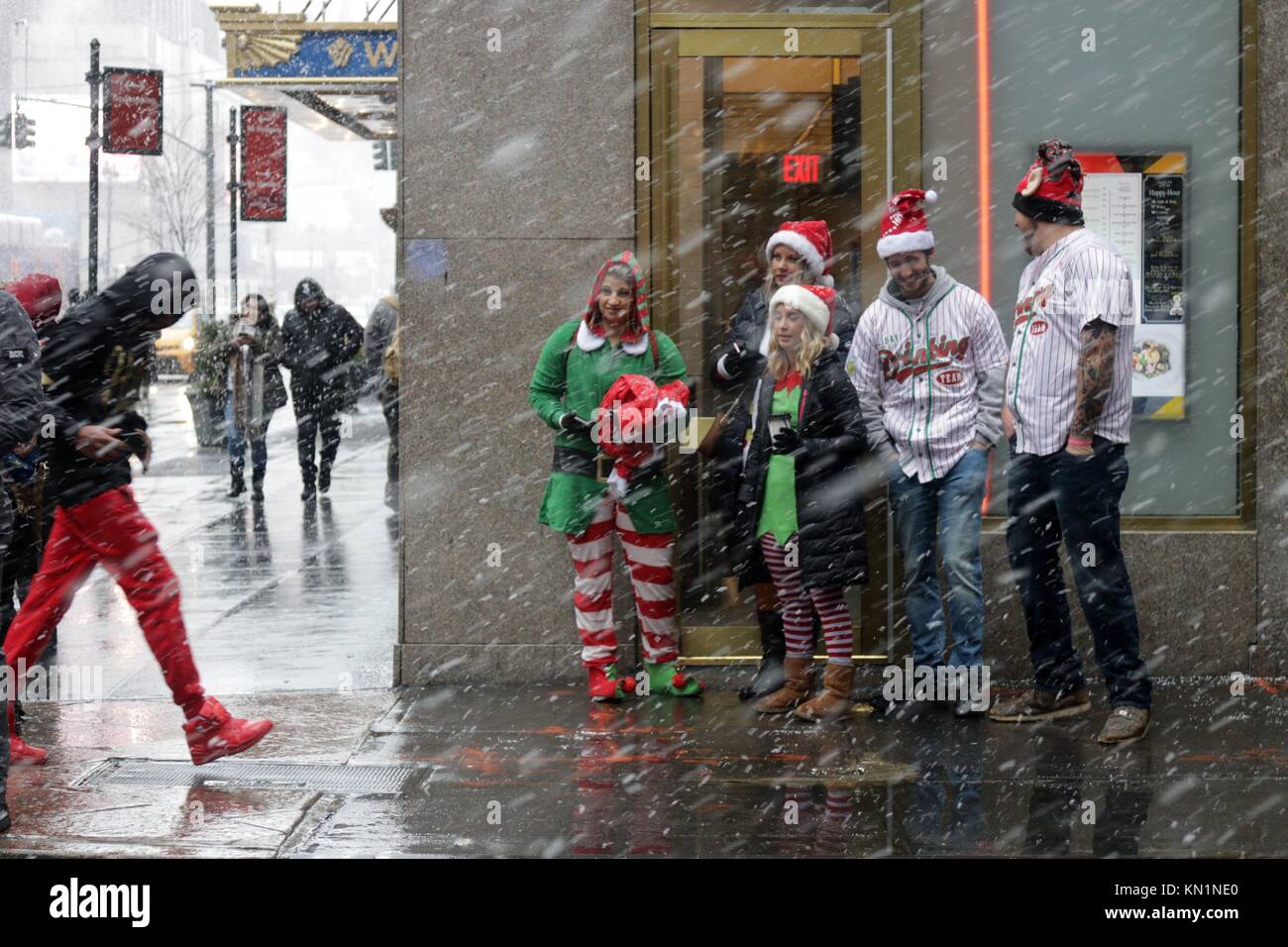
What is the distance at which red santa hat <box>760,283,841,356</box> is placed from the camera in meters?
7.41

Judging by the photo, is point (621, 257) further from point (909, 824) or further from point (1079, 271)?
point (909, 824)

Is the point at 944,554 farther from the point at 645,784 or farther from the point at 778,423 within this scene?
the point at 645,784

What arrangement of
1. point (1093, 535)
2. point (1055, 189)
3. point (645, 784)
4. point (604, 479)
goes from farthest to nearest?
point (604, 479) < point (1055, 189) < point (1093, 535) < point (645, 784)

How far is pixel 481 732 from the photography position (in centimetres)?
742

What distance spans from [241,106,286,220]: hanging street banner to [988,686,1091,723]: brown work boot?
2286cm

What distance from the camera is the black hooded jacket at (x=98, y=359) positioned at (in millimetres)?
6496

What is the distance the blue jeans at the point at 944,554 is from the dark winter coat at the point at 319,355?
31.7ft

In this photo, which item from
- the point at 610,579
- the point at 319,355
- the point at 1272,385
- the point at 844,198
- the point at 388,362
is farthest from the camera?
the point at 319,355

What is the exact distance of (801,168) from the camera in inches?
334

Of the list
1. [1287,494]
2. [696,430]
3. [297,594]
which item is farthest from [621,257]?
[297,594]

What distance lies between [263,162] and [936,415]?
23811mm

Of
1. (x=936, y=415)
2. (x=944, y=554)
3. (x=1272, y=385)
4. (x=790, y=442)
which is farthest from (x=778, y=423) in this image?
(x=1272, y=385)

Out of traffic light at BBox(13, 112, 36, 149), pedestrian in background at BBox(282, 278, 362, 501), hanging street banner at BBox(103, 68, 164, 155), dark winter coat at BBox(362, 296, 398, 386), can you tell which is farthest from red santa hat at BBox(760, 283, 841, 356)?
traffic light at BBox(13, 112, 36, 149)

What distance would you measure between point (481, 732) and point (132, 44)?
317ft
